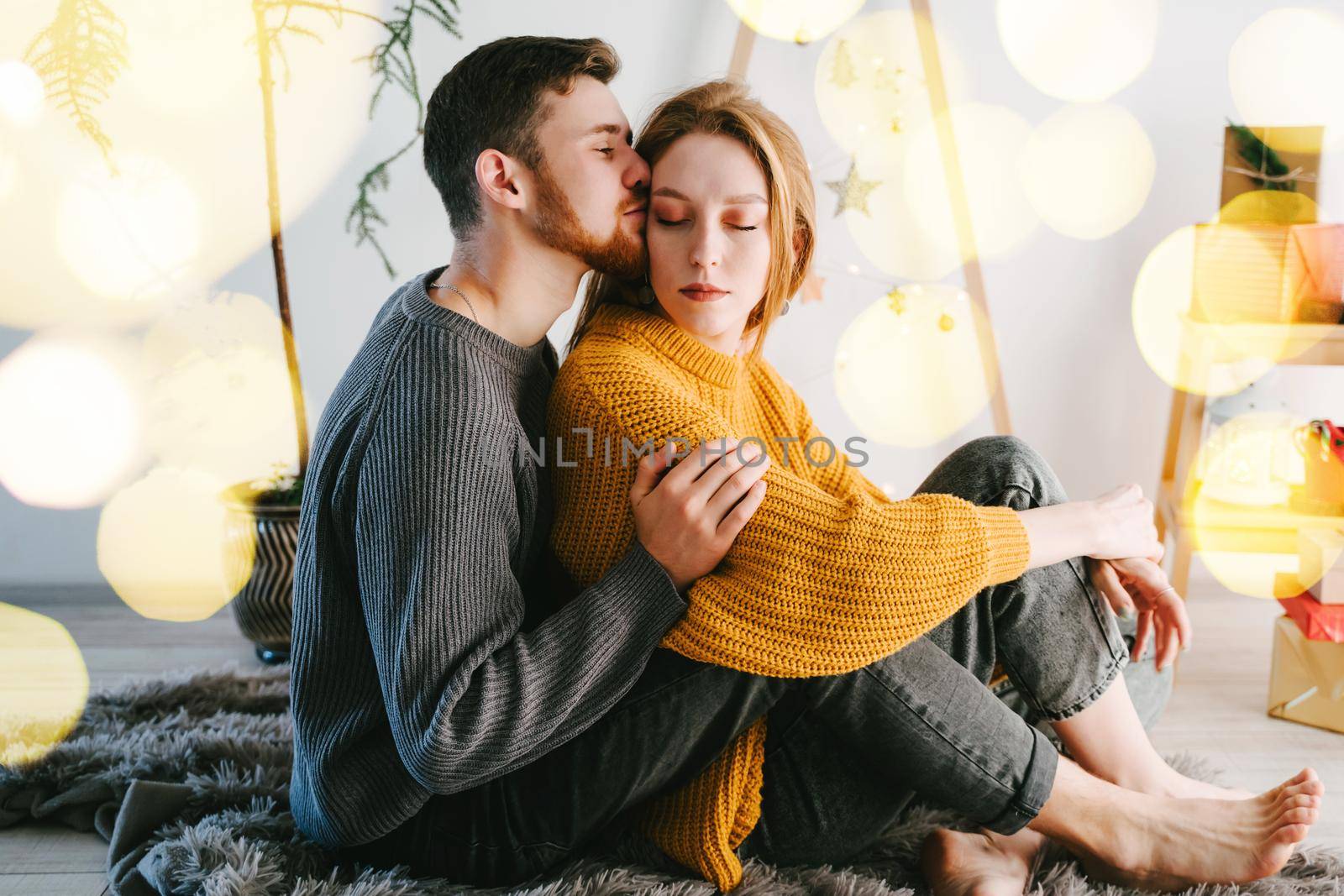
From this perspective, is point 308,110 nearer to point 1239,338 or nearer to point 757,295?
point 757,295

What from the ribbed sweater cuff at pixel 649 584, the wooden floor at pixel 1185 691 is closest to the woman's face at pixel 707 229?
the ribbed sweater cuff at pixel 649 584

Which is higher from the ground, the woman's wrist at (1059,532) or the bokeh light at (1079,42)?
the bokeh light at (1079,42)

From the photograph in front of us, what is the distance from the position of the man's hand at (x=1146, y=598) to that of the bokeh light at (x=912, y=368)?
0.98 meters

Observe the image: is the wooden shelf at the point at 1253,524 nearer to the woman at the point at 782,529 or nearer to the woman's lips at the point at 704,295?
the woman at the point at 782,529

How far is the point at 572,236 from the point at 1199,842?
3.28 feet

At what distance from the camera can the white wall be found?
6.71 ft

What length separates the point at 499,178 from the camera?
116cm

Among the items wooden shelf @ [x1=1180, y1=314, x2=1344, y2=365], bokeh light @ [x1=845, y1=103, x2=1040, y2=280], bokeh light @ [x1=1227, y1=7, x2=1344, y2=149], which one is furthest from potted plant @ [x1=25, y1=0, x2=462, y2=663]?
bokeh light @ [x1=1227, y1=7, x2=1344, y2=149]

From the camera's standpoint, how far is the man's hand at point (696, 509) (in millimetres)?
997

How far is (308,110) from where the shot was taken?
2020 mm

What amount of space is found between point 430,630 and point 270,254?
1.40 metres

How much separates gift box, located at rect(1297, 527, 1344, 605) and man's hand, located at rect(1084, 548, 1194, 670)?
0.52 meters

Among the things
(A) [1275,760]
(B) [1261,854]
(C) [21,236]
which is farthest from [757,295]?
(C) [21,236]

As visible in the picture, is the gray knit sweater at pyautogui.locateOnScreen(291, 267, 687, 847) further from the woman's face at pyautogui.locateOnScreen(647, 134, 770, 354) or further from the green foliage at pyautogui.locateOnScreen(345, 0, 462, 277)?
the green foliage at pyautogui.locateOnScreen(345, 0, 462, 277)
